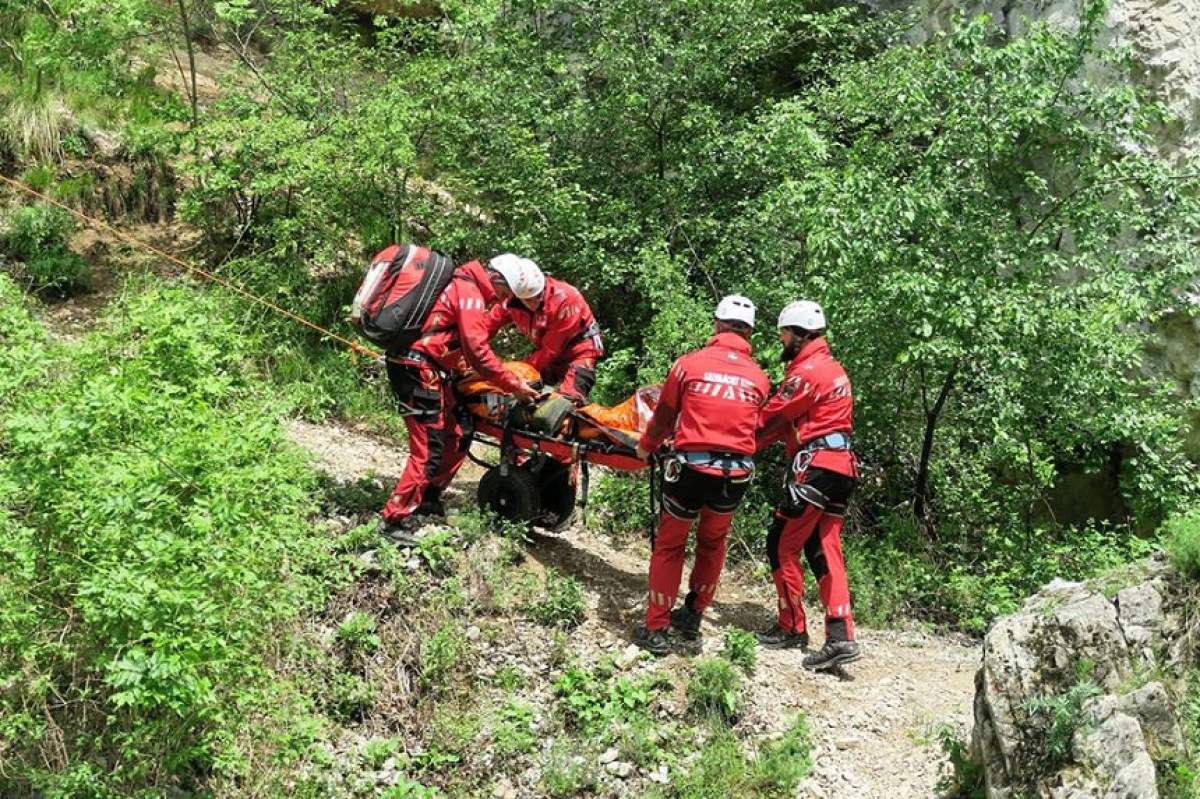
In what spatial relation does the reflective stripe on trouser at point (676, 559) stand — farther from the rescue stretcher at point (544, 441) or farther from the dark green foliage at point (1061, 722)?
the dark green foliage at point (1061, 722)

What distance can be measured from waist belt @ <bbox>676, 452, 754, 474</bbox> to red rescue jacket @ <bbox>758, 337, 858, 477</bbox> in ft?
2.12

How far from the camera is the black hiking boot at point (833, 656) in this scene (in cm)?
677

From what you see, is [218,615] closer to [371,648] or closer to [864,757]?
[371,648]

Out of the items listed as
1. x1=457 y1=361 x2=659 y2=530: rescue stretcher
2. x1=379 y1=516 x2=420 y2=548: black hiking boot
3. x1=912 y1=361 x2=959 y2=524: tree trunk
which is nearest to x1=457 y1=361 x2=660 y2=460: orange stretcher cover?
x1=457 y1=361 x2=659 y2=530: rescue stretcher

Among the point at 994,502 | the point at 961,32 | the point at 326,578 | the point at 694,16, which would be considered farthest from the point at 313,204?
the point at 994,502

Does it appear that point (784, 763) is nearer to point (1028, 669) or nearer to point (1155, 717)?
point (1028, 669)

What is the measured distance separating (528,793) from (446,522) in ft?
7.14

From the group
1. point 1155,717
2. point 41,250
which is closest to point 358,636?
point 1155,717

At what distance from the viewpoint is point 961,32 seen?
28.2 ft

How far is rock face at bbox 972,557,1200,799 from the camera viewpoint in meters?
4.70

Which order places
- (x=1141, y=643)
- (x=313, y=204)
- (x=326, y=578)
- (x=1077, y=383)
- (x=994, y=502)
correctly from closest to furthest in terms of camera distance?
(x=1141, y=643)
(x=326, y=578)
(x=1077, y=383)
(x=994, y=502)
(x=313, y=204)

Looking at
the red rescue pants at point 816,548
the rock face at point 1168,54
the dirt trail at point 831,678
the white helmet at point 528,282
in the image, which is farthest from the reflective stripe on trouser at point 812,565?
the rock face at point 1168,54

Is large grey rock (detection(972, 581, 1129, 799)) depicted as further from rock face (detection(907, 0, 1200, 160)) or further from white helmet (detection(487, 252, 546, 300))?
rock face (detection(907, 0, 1200, 160))

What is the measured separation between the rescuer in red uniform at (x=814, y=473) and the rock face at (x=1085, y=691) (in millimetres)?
1490
